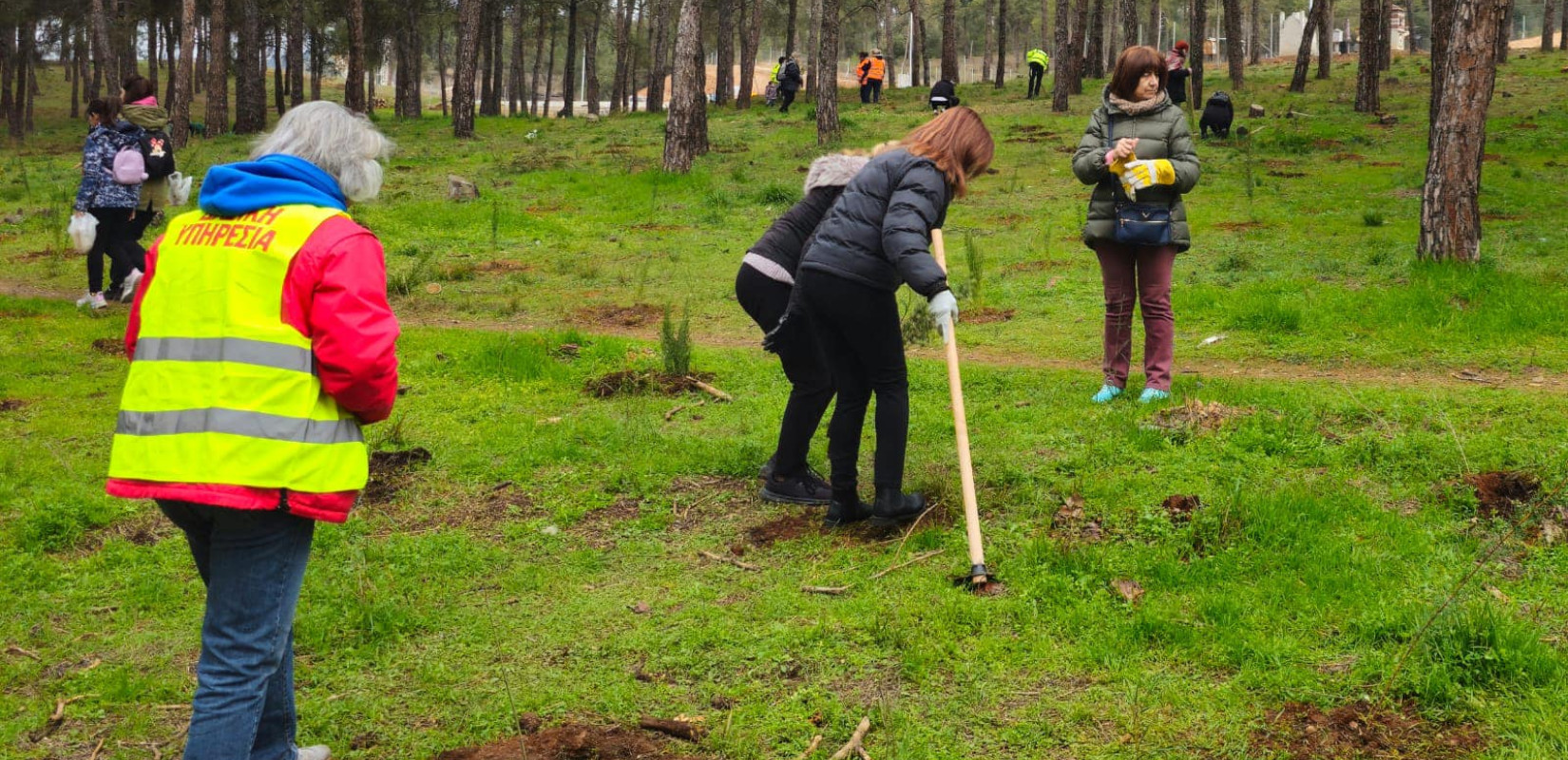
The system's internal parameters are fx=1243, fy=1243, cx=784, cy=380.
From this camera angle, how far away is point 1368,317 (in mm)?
9461

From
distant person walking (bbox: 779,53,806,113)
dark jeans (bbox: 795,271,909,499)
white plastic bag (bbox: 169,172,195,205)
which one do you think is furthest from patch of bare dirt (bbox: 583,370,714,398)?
distant person walking (bbox: 779,53,806,113)

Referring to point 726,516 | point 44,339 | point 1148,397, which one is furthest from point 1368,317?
point 44,339

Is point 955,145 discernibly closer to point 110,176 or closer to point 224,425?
point 224,425

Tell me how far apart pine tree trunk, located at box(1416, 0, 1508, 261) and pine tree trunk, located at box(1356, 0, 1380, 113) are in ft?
49.6

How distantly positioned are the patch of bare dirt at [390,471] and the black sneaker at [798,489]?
198 centimetres

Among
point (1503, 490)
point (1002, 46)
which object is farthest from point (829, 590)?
point (1002, 46)

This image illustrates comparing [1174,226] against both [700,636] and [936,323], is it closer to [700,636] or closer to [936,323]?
[936,323]

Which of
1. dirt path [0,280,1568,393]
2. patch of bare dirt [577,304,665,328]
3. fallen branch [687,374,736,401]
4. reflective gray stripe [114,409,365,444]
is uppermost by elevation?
reflective gray stripe [114,409,365,444]

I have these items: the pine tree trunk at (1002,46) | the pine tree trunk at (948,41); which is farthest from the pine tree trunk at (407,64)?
the pine tree trunk at (1002,46)

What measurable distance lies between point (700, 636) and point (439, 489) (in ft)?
8.01

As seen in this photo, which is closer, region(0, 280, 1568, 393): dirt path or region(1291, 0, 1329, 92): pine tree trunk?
region(0, 280, 1568, 393): dirt path

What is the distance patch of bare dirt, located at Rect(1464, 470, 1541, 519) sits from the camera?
5434 millimetres

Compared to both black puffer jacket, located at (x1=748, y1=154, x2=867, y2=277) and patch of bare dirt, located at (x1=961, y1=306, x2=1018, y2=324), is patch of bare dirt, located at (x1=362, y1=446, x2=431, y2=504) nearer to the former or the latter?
black puffer jacket, located at (x1=748, y1=154, x2=867, y2=277)

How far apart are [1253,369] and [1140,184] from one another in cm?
234
